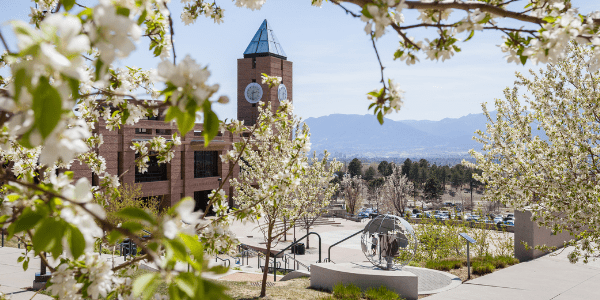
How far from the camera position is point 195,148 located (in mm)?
34969

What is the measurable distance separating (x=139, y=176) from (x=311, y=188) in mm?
16670

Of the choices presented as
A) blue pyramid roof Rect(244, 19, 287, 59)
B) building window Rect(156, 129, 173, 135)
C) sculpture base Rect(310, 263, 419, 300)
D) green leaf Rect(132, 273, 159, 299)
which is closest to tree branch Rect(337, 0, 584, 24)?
green leaf Rect(132, 273, 159, 299)

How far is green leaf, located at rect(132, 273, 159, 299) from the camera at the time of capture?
1.02 meters

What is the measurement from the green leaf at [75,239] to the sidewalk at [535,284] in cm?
743

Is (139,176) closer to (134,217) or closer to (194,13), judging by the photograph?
(194,13)

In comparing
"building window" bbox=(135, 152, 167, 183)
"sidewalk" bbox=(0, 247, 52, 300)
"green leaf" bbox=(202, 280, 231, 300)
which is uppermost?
"green leaf" bbox=(202, 280, 231, 300)

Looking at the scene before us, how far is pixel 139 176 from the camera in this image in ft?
105

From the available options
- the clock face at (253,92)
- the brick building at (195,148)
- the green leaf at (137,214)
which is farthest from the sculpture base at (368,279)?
the clock face at (253,92)

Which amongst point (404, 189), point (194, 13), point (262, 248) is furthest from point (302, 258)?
point (404, 189)

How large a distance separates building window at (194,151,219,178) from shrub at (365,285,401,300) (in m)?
31.9

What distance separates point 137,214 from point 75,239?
19 centimetres

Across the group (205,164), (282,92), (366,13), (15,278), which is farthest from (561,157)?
(282,92)

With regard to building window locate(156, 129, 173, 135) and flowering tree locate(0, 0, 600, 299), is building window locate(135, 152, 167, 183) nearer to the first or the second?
building window locate(156, 129, 173, 135)

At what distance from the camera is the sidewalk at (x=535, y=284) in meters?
7.50
